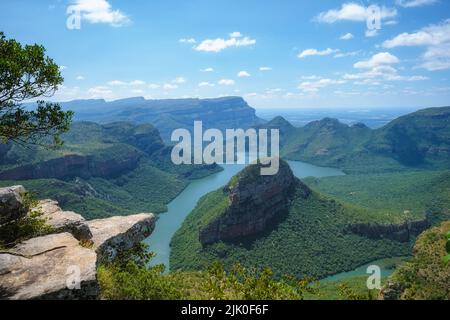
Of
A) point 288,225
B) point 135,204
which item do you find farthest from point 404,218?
point 135,204

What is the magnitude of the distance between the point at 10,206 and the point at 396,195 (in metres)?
158

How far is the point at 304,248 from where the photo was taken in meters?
94.2

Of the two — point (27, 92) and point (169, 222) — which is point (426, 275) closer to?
point (27, 92)

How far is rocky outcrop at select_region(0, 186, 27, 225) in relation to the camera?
1550 centimetres

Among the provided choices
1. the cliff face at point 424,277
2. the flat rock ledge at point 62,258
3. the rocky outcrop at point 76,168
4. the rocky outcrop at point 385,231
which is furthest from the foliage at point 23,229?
the rocky outcrop at point 76,168

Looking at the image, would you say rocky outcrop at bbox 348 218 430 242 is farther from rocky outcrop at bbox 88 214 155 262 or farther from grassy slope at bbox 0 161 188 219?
rocky outcrop at bbox 88 214 155 262

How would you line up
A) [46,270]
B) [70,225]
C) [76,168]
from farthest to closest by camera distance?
[76,168], [70,225], [46,270]

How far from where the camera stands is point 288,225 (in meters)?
100

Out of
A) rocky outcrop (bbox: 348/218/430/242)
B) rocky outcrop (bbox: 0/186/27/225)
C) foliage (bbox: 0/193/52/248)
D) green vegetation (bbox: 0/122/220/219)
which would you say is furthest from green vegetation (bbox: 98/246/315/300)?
rocky outcrop (bbox: 348/218/430/242)

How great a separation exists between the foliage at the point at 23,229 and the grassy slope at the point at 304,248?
239ft

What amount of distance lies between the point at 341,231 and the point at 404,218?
21.1 metres

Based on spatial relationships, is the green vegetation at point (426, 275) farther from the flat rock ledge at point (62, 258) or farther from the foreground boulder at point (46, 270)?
the foreground boulder at point (46, 270)

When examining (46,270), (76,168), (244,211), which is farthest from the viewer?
(76,168)

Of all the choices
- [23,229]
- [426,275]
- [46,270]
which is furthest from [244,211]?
[46,270]
